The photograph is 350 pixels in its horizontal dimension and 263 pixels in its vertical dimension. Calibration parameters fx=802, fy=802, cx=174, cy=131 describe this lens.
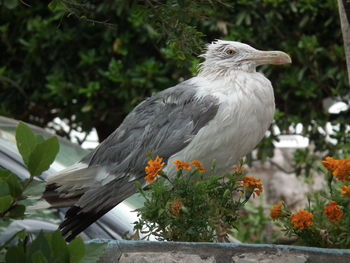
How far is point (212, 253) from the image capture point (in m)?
2.55

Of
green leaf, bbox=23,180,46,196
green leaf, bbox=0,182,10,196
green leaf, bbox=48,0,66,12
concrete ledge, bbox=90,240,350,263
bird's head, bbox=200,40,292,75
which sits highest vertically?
green leaf, bbox=48,0,66,12

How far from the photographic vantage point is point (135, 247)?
8.50ft

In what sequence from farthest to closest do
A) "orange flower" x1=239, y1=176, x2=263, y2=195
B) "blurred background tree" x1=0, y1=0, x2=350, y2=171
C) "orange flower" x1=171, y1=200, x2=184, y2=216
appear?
"blurred background tree" x1=0, y1=0, x2=350, y2=171 < "orange flower" x1=239, y1=176, x2=263, y2=195 < "orange flower" x1=171, y1=200, x2=184, y2=216

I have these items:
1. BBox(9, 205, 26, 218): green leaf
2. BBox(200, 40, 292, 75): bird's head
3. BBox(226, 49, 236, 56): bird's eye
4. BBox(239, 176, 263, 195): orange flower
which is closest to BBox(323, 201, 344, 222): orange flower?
BBox(239, 176, 263, 195): orange flower

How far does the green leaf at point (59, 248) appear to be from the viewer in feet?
5.75

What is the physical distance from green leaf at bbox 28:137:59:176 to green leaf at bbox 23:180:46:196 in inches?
1.0

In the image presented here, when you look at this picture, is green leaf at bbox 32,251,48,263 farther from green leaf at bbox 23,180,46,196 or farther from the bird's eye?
the bird's eye

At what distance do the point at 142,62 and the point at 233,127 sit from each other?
2825mm

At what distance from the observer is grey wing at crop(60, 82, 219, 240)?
133 inches

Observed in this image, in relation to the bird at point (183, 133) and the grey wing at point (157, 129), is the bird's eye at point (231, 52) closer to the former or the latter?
the bird at point (183, 133)

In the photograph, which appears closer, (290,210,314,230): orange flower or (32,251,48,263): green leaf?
(32,251,48,263): green leaf

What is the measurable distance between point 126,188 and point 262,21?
9.64 feet

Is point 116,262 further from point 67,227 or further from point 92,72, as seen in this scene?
point 92,72

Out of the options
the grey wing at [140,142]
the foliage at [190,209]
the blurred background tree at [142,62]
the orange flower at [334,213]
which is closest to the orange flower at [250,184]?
the foliage at [190,209]
